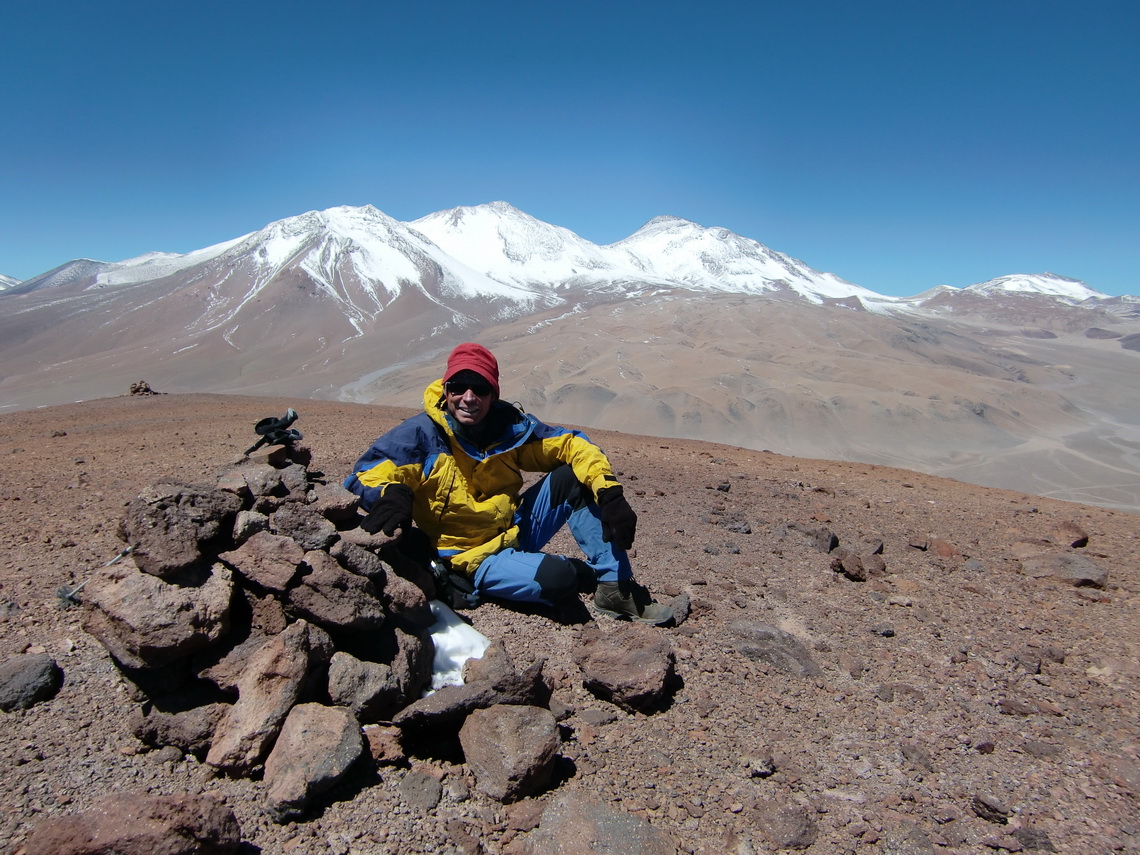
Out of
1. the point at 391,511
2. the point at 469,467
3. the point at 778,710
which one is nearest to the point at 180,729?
the point at 391,511

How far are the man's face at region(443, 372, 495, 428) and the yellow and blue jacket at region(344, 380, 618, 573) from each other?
0.18 feet

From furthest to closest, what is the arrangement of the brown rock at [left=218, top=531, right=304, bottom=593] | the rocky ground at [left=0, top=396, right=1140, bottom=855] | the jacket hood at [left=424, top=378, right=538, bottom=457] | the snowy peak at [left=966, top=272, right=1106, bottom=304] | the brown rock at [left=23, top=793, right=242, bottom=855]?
the snowy peak at [left=966, top=272, right=1106, bottom=304], the jacket hood at [left=424, top=378, right=538, bottom=457], the brown rock at [left=218, top=531, right=304, bottom=593], the rocky ground at [left=0, top=396, right=1140, bottom=855], the brown rock at [left=23, top=793, right=242, bottom=855]

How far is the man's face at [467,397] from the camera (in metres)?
2.92

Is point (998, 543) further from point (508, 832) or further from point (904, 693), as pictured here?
point (508, 832)

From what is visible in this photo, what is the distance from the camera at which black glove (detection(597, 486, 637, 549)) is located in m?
2.88

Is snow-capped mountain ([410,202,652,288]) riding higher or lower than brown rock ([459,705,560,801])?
higher

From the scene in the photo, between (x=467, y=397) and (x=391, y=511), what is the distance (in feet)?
2.14

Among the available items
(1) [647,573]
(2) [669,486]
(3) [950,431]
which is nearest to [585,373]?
(3) [950,431]

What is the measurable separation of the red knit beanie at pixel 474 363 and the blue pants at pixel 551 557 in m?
0.61

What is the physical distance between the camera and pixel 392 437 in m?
2.90

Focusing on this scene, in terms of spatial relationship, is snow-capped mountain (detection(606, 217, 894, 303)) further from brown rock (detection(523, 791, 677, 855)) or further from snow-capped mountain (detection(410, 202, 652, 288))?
brown rock (detection(523, 791, 677, 855))

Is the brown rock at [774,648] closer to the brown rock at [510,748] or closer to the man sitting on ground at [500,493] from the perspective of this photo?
the man sitting on ground at [500,493]

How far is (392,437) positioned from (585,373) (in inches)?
1258

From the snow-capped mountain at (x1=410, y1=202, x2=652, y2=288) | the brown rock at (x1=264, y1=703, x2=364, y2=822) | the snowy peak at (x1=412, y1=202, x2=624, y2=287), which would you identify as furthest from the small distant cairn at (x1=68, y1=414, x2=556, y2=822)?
the snowy peak at (x1=412, y1=202, x2=624, y2=287)
